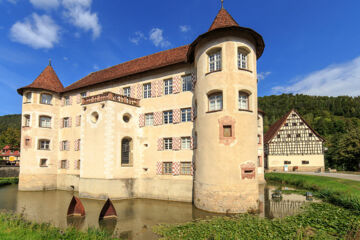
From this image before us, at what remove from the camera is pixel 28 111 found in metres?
25.9

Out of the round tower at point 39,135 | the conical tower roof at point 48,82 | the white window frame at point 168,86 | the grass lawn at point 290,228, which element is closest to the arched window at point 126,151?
the white window frame at point 168,86

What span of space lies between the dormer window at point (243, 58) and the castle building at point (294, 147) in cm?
3306

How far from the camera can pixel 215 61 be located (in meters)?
16.5

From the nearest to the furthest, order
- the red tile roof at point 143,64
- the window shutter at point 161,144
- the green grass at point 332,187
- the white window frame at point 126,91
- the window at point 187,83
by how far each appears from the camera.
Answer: the green grass at point 332,187 < the window at point 187,83 < the window shutter at point 161,144 < the red tile roof at point 143,64 < the white window frame at point 126,91

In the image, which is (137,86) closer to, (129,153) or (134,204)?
(129,153)

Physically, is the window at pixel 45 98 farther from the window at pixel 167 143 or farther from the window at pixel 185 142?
the window at pixel 185 142

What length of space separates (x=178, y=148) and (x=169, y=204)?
419 centimetres

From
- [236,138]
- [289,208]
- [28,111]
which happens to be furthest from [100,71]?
[289,208]

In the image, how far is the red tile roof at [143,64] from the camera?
2116cm

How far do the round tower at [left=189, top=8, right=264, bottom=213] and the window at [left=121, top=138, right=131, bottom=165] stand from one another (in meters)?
6.70

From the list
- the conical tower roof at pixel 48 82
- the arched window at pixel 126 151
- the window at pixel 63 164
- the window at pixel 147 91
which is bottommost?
the window at pixel 63 164

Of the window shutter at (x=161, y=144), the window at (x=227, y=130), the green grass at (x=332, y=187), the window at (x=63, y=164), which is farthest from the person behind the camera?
the window at (x=63, y=164)

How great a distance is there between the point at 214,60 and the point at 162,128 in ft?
23.4

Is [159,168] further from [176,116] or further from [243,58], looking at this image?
[243,58]
